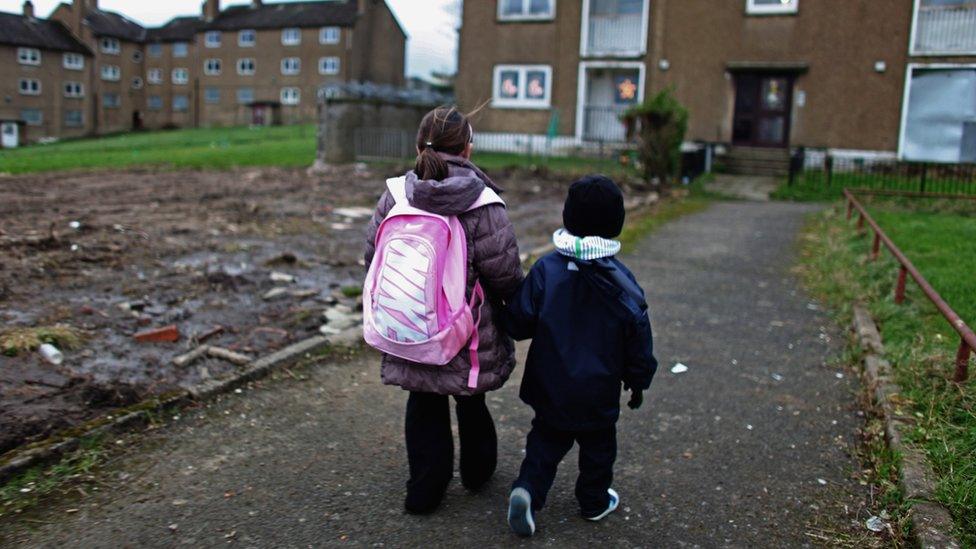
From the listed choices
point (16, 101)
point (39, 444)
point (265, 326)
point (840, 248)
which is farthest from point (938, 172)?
point (16, 101)

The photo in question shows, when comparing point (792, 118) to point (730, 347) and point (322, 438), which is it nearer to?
point (730, 347)

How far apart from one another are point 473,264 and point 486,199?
0.96 ft

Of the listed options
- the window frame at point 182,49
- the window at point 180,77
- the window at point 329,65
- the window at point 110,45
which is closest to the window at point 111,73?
the window at point 110,45

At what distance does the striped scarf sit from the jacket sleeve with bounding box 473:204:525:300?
0.23m

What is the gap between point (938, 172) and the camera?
55.3 feet

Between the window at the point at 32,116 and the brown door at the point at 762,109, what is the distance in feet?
201

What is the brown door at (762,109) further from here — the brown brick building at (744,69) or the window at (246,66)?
the window at (246,66)

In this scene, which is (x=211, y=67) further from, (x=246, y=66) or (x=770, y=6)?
(x=770, y=6)

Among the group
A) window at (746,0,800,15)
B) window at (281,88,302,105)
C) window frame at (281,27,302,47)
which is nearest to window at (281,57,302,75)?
window frame at (281,27,302,47)

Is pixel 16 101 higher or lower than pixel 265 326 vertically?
higher

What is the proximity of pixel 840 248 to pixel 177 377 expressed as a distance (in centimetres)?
844

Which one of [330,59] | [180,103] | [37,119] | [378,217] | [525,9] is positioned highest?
[330,59]

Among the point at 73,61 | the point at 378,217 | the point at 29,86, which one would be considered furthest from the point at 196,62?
the point at 378,217

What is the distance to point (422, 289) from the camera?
11.0 ft
